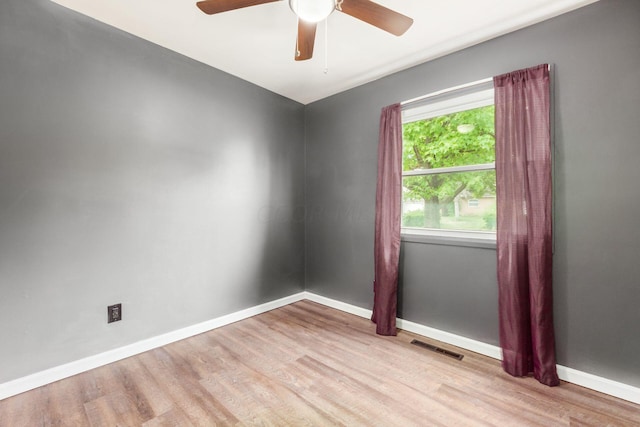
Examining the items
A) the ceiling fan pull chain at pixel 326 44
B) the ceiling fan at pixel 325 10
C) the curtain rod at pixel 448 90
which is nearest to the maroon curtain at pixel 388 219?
the curtain rod at pixel 448 90

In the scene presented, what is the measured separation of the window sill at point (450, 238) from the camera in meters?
2.25

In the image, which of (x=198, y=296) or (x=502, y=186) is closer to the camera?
(x=502, y=186)

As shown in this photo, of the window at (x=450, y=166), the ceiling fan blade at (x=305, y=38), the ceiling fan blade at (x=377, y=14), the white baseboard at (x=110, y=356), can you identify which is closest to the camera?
the ceiling fan blade at (x=377, y=14)

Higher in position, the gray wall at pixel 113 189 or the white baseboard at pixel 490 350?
the gray wall at pixel 113 189

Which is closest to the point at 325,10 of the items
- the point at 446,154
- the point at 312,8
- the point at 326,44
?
the point at 312,8

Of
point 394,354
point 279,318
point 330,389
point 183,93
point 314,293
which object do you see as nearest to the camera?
point 330,389

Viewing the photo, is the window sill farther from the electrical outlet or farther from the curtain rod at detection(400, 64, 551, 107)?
the electrical outlet

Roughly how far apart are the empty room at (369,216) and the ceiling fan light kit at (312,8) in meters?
0.02

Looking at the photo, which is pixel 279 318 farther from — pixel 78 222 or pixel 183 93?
pixel 183 93

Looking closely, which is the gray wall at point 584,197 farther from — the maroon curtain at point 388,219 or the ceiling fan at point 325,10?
the ceiling fan at point 325,10

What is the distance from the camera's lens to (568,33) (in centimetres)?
188

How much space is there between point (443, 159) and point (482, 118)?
437 mm

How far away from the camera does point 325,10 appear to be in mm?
1430

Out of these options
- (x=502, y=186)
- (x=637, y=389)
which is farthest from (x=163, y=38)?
(x=637, y=389)
